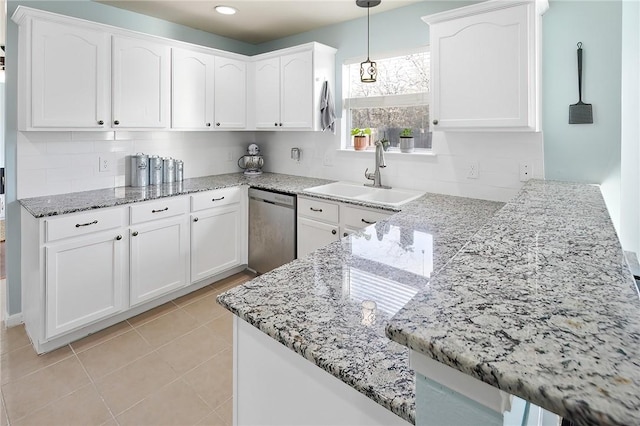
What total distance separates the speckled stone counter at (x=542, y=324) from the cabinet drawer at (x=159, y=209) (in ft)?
8.22

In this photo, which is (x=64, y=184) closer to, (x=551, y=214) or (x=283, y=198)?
(x=283, y=198)

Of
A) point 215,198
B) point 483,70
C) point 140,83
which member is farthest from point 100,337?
point 483,70

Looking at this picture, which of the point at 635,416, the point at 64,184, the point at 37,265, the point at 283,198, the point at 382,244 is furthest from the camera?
the point at 283,198

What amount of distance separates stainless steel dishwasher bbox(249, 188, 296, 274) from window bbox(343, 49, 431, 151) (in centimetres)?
90

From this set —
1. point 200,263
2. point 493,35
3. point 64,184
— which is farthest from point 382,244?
point 64,184

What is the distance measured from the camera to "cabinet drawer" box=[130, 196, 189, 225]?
277 centimetres

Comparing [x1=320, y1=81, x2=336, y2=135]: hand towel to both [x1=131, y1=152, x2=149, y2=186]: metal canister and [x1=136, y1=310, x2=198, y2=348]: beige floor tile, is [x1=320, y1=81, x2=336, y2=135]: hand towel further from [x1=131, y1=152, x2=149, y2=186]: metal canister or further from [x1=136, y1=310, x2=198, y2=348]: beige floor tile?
[x1=136, y1=310, x2=198, y2=348]: beige floor tile

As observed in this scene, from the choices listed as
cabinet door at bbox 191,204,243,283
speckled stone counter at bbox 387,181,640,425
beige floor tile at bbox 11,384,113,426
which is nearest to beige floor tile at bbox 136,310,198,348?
cabinet door at bbox 191,204,243,283

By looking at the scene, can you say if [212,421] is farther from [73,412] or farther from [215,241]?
[215,241]

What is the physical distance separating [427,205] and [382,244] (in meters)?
1.01

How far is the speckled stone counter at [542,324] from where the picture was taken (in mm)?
401

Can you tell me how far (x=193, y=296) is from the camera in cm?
329

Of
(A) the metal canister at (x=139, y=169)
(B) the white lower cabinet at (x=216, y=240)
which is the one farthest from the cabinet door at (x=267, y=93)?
(A) the metal canister at (x=139, y=169)

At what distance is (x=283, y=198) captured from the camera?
3.29 meters
